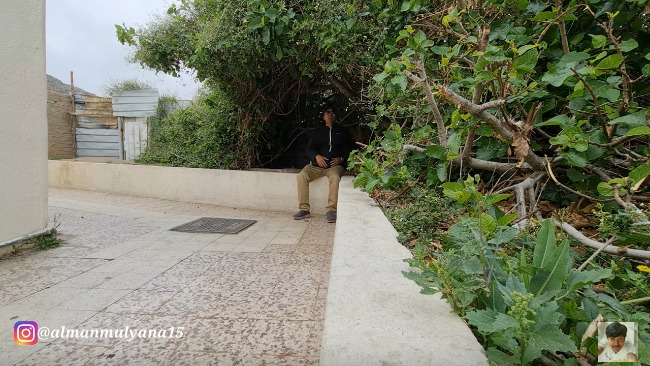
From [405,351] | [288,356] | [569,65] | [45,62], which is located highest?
[45,62]

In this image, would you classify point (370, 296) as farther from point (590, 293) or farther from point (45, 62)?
point (45, 62)

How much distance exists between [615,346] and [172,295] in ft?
7.24

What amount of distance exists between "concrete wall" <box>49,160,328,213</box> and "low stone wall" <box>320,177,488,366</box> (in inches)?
159

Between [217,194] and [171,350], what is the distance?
15.7 ft

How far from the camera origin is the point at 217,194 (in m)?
6.12

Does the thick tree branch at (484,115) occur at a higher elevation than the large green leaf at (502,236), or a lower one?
higher

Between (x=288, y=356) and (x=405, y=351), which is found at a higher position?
(x=405, y=351)

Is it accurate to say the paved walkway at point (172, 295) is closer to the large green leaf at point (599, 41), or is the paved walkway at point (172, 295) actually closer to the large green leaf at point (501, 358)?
the large green leaf at point (501, 358)

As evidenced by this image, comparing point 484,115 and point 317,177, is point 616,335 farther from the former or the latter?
point 317,177

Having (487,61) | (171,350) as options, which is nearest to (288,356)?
(171,350)

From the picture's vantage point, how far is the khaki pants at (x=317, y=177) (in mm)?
4930

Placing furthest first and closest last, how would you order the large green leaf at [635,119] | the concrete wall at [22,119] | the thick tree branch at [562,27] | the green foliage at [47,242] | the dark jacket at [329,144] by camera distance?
the dark jacket at [329,144] < the green foliage at [47,242] < the concrete wall at [22,119] < the thick tree branch at [562,27] < the large green leaf at [635,119]

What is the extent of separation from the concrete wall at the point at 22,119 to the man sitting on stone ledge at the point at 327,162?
306 cm

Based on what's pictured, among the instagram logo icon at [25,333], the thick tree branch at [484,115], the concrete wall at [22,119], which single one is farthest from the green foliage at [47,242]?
the thick tree branch at [484,115]
